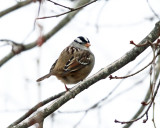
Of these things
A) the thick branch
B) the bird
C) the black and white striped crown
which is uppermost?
the black and white striped crown

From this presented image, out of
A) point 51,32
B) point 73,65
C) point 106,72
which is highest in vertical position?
point 51,32

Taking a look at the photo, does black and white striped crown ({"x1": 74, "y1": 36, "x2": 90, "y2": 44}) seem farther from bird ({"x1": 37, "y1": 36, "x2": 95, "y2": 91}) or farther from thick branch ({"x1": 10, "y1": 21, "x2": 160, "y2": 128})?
thick branch ({"x1": 10, "y1": 21, "x2": 160, "y2": 128})

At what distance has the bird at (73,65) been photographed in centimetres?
606

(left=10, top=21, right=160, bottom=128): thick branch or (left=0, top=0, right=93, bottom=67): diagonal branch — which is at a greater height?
(left=0, top=0, right=93, bottom=67): diagonal branch

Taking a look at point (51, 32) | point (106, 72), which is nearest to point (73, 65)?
point (51, 32)

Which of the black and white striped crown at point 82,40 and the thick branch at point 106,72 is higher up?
the black and white striped crown at point 82,40

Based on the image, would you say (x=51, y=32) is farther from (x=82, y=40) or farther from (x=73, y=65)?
(x=73, y=65)

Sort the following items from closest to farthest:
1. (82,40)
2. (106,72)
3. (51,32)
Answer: (106,72), (51,32), (82,40)

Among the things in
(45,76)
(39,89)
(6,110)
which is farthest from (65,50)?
(39,89)

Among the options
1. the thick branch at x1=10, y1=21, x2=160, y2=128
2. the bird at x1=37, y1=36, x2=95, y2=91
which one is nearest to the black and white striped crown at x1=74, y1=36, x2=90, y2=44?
the bird at x1=37, y1=36, x2=95, y2=91

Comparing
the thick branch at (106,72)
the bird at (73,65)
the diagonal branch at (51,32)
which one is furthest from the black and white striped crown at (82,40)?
the thick branch at (106,72)

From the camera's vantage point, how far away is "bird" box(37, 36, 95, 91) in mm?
6062

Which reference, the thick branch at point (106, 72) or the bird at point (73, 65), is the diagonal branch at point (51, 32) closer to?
the bird at point (73, 65)

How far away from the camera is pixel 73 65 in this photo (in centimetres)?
627
